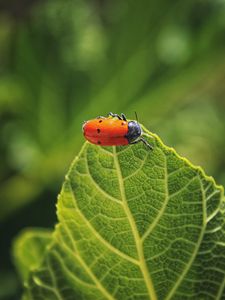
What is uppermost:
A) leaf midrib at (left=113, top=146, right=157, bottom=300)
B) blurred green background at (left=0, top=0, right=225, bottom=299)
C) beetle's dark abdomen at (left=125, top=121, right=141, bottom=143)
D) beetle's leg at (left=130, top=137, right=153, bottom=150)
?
blurred green background at (left=0, top=0, right=225, bottom=299)

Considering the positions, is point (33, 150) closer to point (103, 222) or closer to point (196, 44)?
point (196, 44)

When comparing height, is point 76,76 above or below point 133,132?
above

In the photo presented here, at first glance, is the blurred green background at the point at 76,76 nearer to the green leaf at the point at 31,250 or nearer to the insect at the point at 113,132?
the green leaf at the point at 31,250

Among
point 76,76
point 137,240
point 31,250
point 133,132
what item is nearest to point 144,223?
point 137,240

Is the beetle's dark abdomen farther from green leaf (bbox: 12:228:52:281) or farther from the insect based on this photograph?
green leaf (bbox: 12:228:52:281)

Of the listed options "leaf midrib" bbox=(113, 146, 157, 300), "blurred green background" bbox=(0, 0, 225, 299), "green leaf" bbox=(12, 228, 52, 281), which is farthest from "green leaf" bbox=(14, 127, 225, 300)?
"blurred green background" bbox=(0, 0, 225, 299)

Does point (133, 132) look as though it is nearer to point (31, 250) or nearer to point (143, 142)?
point (143, 142)
